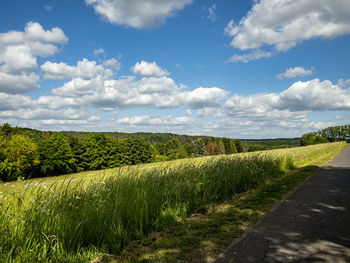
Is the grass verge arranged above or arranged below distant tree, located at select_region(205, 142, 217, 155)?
above

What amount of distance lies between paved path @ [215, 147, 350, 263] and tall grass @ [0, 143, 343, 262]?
1.89 m

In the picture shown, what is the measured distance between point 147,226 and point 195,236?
1.15 metres

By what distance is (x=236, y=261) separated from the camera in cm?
360

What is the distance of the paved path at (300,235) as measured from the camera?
12.2 ft

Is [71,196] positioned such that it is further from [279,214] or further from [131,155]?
[131,155]

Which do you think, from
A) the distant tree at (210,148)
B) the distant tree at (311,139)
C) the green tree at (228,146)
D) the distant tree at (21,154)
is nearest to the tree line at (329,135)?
the distant tree at (311,139)

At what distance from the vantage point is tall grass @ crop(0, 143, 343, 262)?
3.73 meters

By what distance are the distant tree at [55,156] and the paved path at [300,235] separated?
52.5 m

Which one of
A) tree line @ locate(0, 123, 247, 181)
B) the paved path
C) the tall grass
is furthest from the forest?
the paved path

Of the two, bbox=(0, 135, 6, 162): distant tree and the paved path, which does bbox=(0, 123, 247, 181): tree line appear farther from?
the paved path

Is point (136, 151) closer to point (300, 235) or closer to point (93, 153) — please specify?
point (93, 153)

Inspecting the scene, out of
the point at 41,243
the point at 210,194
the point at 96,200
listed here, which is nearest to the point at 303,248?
the point at 210,194

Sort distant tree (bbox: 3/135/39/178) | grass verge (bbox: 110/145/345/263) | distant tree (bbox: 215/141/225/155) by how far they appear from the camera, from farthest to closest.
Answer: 1. distant tree (bbox: 215/141/225/155)
2. distant tree (bbox: 3/135/39/178)
3. grass verge (bbox: 110/145/345/263)

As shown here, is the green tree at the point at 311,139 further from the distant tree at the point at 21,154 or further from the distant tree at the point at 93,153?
the distant tree at the point at 21,154
